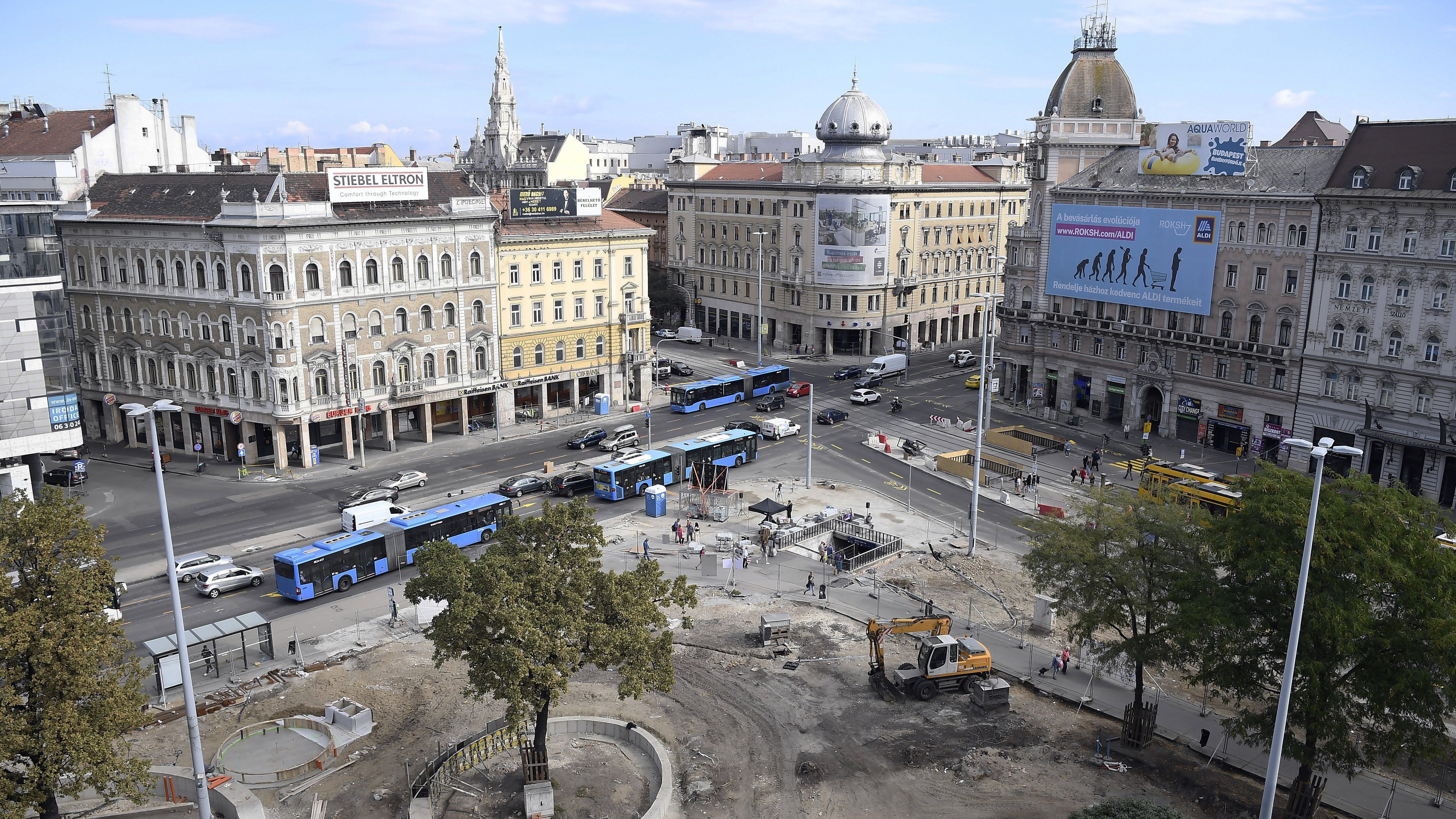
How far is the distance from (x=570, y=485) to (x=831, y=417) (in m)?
29.3

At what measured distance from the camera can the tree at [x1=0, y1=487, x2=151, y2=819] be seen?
26.9 metres

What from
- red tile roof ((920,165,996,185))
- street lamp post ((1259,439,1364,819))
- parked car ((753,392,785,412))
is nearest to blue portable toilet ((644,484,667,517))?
parked car ((753,392,785,412))

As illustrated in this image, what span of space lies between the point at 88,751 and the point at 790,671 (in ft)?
85.1

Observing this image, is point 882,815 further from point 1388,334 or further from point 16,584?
point 1388,334

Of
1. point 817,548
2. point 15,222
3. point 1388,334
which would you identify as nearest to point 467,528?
point 817,548

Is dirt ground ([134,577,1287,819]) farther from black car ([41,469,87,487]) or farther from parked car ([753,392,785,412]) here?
parked car ([753,392,785,412])

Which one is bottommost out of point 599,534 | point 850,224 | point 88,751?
point 88,751

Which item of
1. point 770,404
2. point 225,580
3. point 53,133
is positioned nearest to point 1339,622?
point 225,580

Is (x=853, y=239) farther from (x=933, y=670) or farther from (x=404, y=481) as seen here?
(x=933, y=670)

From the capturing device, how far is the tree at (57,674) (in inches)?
1058

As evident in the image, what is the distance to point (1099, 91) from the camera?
88125mm

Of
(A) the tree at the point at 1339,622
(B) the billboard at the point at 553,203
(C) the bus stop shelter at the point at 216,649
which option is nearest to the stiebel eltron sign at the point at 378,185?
(B) the billboard at the point at 553,203

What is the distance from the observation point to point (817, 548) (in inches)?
2349

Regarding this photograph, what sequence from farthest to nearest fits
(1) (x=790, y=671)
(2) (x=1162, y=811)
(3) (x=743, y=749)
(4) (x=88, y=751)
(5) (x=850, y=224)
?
(5) (x=850, y=224), (1) (x=790, y=671), (3) (x=743, y=749), (2) (x=1162, y=811), (4) (x=88, y=751)
